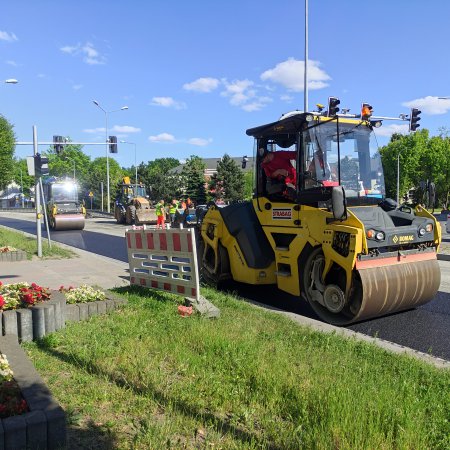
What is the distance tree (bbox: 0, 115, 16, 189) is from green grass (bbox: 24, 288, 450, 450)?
14.7 m

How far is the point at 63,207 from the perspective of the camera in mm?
26234

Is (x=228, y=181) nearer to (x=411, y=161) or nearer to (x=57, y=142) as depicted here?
(x=411, y=161)

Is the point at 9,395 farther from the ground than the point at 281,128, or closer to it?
closer to it

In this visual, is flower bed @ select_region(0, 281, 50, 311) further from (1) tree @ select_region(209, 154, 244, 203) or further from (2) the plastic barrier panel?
(1) tree @ select_region(209, 154, 244, 203)

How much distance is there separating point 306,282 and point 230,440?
3.94 metres

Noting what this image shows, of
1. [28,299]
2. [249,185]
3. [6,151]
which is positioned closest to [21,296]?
[28,299]

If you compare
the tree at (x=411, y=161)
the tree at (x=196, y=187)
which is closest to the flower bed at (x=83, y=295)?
the tree at (x=196, y=187)

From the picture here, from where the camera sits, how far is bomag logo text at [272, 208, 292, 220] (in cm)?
696

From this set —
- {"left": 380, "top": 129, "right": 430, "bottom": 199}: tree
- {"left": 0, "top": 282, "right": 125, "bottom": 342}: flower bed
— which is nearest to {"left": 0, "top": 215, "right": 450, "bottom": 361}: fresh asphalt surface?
{"left": 0, "top": 282, "right": 125, "bottom": 342}: flower bed

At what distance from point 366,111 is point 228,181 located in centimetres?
4811

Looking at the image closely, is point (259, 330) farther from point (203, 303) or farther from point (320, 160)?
point (320, 160)

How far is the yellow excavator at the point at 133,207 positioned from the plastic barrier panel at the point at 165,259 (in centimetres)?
2178

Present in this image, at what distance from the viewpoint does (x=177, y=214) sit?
25.8 metres

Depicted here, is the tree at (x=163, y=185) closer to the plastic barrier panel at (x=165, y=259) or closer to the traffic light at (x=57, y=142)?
the traffic light at (x=57, y=142)
